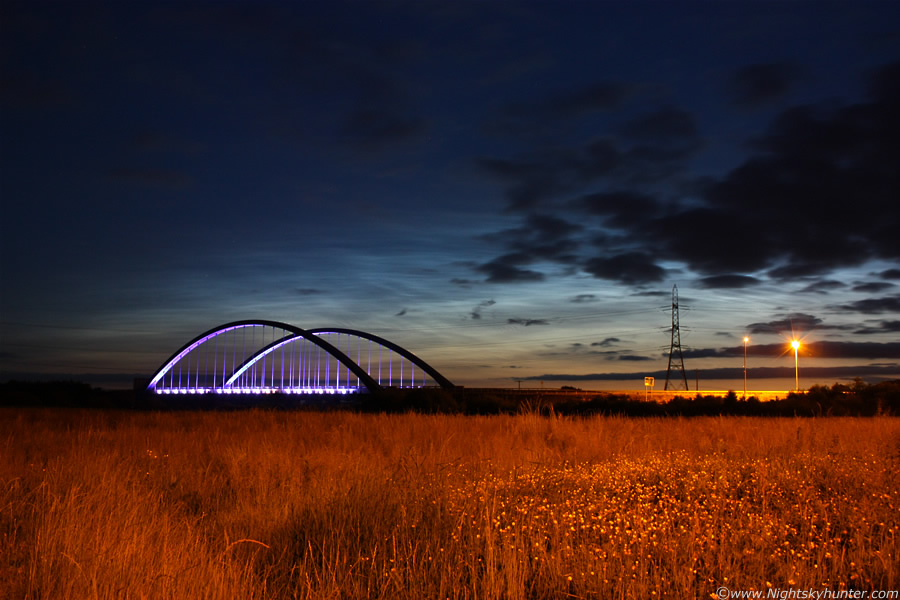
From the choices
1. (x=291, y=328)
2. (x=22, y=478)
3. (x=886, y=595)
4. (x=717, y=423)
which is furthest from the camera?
(x=291, y=328)

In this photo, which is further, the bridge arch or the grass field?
the bridge arch

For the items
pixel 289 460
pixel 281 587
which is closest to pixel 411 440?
pixel 289 460

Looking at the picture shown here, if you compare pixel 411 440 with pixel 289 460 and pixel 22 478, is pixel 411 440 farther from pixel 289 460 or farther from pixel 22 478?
pixel 22 478

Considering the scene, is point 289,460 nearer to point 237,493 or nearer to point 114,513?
point 237,493

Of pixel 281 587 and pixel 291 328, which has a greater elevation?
pixel 291 328

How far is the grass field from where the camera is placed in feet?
17.5

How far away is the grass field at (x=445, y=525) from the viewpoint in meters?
5.32

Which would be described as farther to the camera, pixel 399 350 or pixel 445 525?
pixel 399 350

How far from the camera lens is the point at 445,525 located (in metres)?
6.77

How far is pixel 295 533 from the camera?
6863 millimetres

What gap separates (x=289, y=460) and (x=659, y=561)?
6939 mm

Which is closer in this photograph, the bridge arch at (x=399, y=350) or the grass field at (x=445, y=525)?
the grass field at (x=445, y=525)

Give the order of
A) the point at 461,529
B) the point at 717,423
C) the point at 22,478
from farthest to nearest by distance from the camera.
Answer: the point at 717,423
the point at 22,478
the point at 461,529

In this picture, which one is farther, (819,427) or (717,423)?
(717,423)
